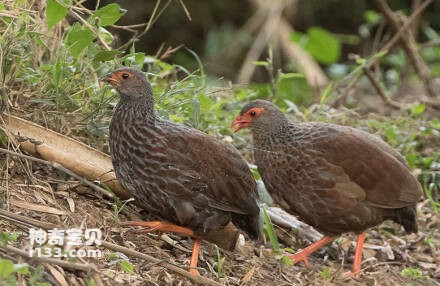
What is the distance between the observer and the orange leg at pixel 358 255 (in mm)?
4977

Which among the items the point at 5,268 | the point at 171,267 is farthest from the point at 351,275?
the point at 5,268

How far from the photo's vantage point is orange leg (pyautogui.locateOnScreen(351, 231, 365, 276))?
4977mm

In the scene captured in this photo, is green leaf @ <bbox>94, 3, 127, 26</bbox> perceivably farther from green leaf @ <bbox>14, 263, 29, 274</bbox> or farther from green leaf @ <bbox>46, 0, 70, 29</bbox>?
green leaf @ <bbox>14, 263, 29, 274</bbox>

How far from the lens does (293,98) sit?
7.35m

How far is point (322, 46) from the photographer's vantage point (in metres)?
9.27

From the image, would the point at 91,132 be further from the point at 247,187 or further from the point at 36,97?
the point at 247,187

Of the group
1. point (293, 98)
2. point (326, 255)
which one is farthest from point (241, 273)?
point (293, 98)

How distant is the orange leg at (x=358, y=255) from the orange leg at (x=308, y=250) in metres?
0.16

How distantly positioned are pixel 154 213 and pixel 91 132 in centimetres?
80

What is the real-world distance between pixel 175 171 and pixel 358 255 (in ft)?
4.63

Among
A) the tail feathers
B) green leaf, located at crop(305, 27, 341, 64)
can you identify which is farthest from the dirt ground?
green leaf, located at crop(305, 27, 341, 64)

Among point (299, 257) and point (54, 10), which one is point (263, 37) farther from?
point (54, 10)

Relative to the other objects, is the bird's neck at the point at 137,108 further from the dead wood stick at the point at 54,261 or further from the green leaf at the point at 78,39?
the dead wood stick at the point at 54,261

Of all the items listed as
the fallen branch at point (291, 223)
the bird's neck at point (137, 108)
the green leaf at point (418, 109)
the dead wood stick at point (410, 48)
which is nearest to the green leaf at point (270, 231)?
the fallen branch at point (291, 223)
